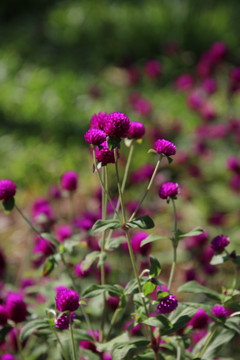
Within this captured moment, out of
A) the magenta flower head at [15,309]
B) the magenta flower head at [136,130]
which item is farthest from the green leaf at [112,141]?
the magenta flower head at [15,309]

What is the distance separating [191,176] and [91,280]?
4.57 feet

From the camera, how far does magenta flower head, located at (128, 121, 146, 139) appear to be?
141cm

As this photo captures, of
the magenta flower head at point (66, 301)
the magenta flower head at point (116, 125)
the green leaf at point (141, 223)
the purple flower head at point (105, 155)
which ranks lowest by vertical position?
the magenta flower head at point (66, 301)

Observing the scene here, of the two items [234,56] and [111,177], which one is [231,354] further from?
[234,56]

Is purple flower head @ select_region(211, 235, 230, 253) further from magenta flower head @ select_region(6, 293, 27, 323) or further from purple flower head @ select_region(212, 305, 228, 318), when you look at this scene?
magenta flower head @ select_region(6, 293, 27, 323)

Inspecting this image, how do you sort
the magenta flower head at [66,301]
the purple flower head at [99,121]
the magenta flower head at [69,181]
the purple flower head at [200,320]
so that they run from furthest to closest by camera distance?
the magenta flower head at [69,181] → the purple flower head at [200,320] → the purple flower head at [99,121] → the magenta flower head at [66,301]

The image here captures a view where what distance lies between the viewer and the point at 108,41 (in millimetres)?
5465

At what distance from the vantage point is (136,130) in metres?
1.42

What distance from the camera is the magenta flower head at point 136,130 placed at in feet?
4.63

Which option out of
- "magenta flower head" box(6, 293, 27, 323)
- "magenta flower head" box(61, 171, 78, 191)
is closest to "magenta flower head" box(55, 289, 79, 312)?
"magenta flower head" box(6, 293, 27, 323)

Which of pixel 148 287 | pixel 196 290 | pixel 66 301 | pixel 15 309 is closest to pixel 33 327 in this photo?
pixel 15 309

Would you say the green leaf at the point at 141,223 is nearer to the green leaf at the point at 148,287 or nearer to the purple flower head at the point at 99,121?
the green leaf at the point at 148,287

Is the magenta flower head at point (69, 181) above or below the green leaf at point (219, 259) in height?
above

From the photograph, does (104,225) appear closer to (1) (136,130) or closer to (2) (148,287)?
(2) (148,287)
